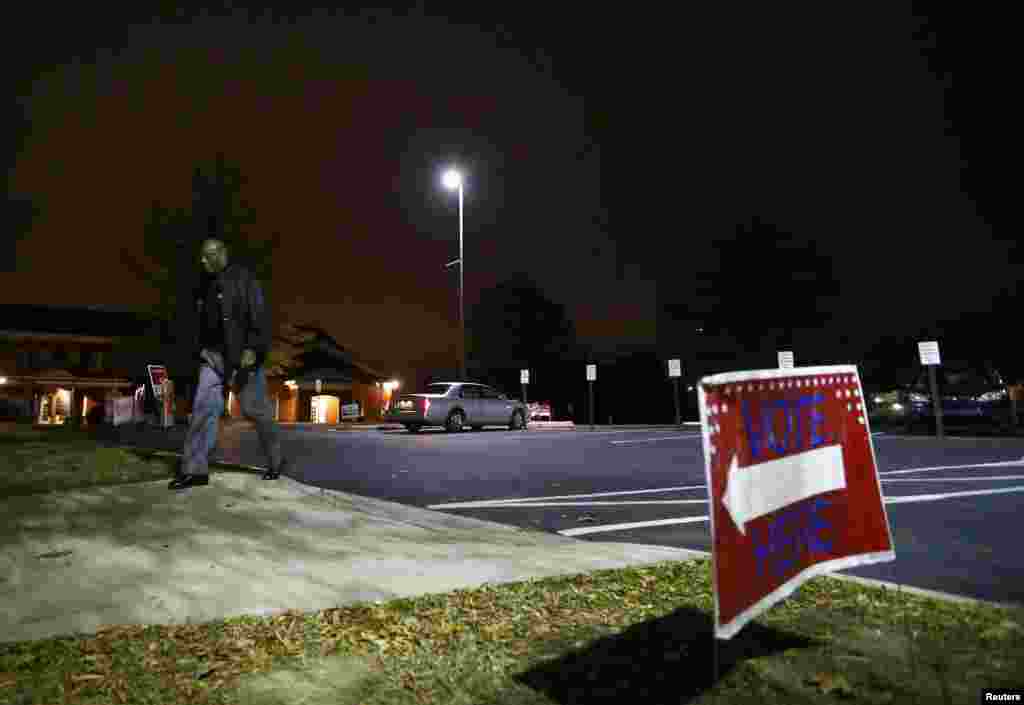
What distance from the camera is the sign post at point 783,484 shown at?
7.27 feet

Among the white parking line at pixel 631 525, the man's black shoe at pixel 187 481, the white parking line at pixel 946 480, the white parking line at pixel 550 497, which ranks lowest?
the white parking line at pixel 631 525

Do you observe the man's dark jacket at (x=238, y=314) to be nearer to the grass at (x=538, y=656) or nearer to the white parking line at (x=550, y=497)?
the white parking line at (x=550, y=497)

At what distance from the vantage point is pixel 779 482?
8.16ft

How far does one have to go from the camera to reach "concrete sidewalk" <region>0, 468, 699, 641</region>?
10.1 feet

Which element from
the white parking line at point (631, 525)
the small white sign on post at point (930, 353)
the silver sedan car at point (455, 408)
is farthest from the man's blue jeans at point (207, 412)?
the small white sign on post at point (930, 353)

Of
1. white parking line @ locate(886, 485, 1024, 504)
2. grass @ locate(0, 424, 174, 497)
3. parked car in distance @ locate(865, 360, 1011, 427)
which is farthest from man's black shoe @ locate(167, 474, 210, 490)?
parked car in distance @ locate(865, 360, 1011, 427)

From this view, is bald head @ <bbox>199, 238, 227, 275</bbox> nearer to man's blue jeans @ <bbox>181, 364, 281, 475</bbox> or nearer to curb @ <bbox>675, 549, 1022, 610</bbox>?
man's blue jeans @ <bbox>181, 364, 281, 475</bbox>

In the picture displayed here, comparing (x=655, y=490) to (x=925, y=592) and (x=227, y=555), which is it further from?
(x=227, y=555)

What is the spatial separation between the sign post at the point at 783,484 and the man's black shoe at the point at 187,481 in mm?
4574

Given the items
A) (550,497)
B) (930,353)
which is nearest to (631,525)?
(550,497)

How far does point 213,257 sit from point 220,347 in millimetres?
741

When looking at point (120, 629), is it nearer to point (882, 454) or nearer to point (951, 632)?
point (951, 632)

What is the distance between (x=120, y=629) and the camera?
2.77 metres

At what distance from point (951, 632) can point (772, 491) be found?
1.02 metres
